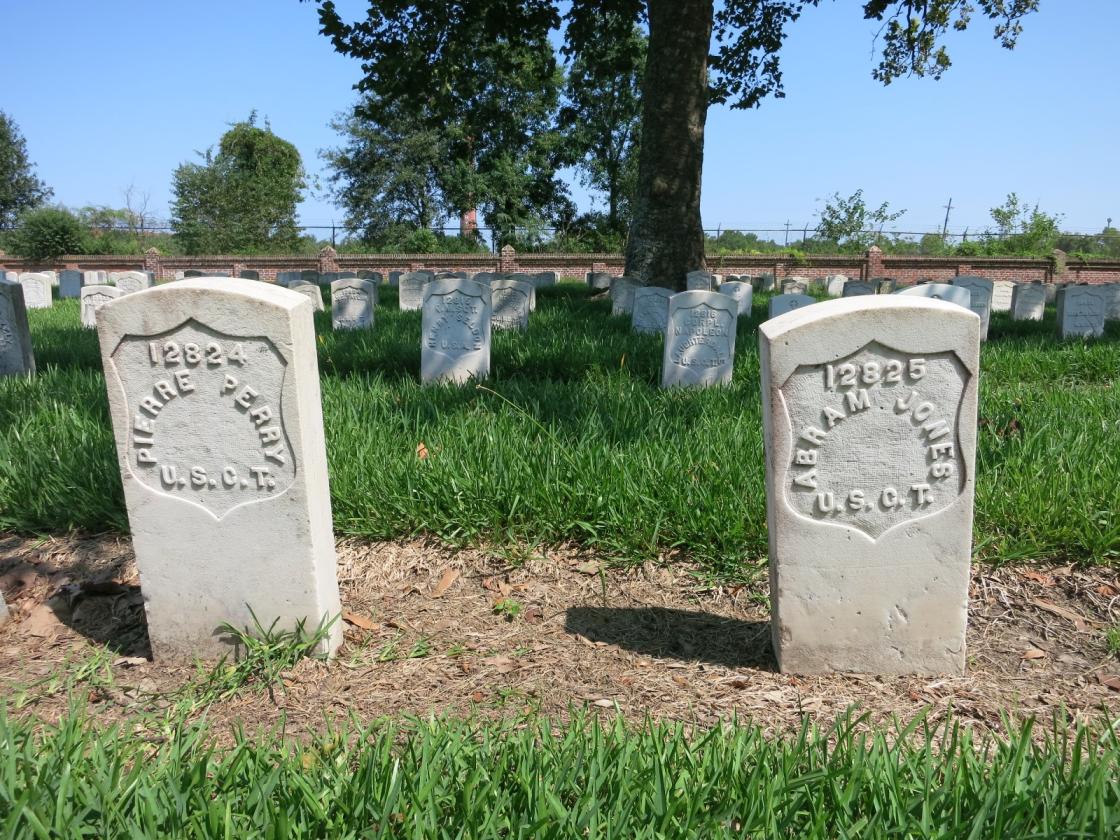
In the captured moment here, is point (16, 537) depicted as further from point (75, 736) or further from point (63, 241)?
point (63, 241)

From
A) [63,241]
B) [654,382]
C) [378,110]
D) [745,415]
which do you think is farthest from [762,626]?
[63,241]

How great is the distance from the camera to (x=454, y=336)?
688 centimetres

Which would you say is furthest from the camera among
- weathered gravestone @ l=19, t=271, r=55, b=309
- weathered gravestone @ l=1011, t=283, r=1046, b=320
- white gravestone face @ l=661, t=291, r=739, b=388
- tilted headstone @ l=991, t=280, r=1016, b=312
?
tilted headstone @ l=991, t=280, r=1016, b=312

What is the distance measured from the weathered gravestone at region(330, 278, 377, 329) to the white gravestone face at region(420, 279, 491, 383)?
3.24 metres

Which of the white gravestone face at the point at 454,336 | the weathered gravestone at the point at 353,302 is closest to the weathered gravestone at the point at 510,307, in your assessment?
the weathered gravestone at the point at 353,302

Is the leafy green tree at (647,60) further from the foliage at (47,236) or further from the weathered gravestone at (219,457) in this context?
the foliage at (47,236)

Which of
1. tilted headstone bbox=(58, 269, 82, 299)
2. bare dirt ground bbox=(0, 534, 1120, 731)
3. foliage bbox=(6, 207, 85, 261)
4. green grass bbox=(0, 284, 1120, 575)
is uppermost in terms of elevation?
foliage bbox=(6, 207, 85, 261)

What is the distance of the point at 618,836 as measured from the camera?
171 centimetres

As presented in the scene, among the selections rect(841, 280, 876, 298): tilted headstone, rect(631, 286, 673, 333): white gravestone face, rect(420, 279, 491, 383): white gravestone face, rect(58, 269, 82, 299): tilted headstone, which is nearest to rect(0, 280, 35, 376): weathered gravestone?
rect(420, 279, 491, 383): white gravestone face

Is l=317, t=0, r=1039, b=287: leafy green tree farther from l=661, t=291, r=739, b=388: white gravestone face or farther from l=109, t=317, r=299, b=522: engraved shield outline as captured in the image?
l=109, t=317, r=299, b=522: engraved shield outline

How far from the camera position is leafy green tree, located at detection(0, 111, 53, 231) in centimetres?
4297

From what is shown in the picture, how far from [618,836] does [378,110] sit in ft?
45.4

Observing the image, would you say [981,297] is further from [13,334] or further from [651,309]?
[13,334]

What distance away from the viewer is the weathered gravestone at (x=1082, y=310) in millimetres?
9672
